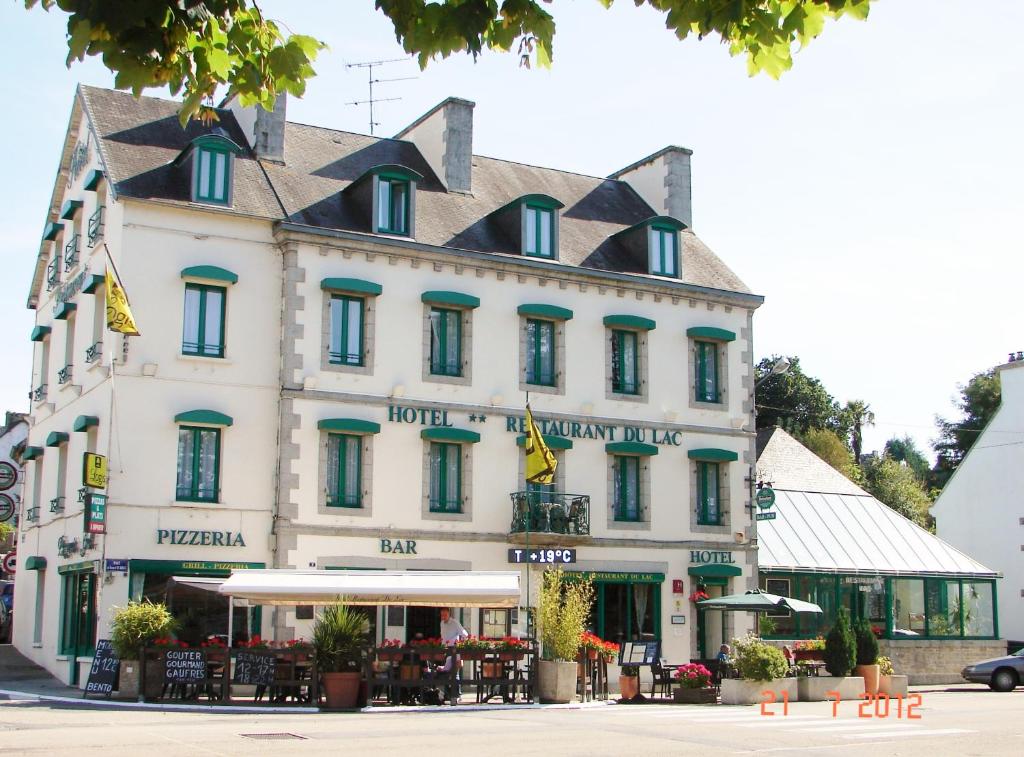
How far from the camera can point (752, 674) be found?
80.4 feet

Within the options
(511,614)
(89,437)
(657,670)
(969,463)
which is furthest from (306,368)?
(969,463)

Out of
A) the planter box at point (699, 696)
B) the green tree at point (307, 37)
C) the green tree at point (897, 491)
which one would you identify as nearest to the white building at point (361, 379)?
the planter box at point (699, 696)

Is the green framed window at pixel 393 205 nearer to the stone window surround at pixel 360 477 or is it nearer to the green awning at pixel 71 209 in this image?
the stone window surround at pixel 360 477

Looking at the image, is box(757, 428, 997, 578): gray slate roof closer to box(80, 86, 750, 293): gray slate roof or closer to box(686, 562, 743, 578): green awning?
box(686, 562, 743, 578): green awning

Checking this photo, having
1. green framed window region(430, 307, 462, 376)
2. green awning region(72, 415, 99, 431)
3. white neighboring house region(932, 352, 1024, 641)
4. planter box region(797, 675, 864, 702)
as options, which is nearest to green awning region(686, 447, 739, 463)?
green framed window region(430, 307, 462, 376)

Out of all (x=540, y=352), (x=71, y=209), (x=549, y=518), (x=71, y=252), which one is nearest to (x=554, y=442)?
(x=549, y=518)

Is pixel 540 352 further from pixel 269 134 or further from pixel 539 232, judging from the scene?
pixel 269 134

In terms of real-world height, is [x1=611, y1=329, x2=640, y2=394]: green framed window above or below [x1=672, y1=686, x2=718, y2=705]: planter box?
above

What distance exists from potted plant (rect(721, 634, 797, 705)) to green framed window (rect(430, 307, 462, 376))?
8.84 m

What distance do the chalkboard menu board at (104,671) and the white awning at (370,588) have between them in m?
2.10

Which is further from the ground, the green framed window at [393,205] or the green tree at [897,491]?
the green framed window at [393,205]

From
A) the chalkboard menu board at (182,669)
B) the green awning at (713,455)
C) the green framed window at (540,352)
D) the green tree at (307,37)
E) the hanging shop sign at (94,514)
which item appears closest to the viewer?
the green tree at (307,37)

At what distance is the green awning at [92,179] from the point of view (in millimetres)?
27953

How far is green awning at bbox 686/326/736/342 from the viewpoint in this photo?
1272 inches
